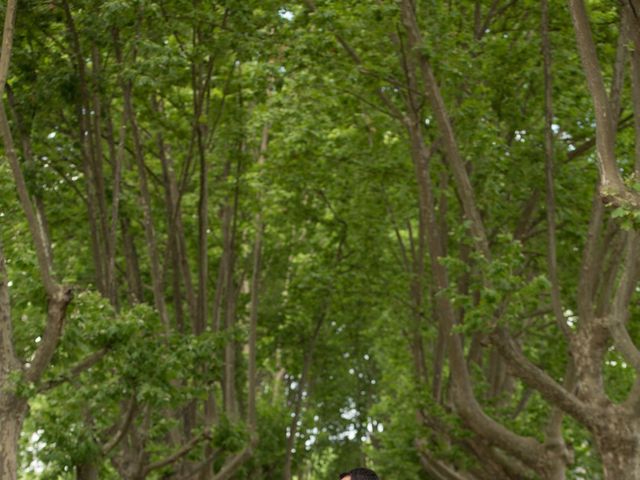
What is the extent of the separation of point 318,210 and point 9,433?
11.7 m

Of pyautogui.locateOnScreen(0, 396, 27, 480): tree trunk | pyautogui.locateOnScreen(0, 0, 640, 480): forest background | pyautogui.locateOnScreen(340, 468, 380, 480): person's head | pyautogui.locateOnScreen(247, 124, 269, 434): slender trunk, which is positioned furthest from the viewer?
pyautogui.locateOnScreen(247, 124, 269, 434): slender trunk

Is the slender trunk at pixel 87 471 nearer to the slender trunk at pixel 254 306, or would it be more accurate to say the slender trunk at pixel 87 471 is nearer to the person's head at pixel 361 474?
the slender trunk at pixel 254 306

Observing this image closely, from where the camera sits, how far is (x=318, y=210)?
2167cm

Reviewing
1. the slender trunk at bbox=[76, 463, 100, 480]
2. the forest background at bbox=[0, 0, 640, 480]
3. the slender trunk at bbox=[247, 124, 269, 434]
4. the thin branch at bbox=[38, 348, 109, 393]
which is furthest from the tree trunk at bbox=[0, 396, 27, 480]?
the slender trunk at bbox=[247, 124, 269, 434]

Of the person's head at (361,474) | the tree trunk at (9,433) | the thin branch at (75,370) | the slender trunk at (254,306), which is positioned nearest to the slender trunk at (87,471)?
the thin branch at (75,370)

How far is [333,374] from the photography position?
27656 mm

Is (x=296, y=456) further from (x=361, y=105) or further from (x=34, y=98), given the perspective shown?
(x=34, y=98)

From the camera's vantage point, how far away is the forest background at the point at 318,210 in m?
12.8

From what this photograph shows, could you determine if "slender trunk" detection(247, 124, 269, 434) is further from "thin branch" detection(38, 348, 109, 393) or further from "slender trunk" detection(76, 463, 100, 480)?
"thin branch" detection(38, 348, 109, 393)

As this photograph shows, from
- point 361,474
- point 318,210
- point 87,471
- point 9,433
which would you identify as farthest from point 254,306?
point 361,474

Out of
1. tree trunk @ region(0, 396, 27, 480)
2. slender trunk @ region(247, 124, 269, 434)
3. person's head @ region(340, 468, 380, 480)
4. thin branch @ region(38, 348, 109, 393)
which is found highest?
slender trunk @ region(247, 124, 269, 434)

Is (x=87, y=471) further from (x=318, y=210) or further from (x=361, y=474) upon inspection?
(x=361, y=474)

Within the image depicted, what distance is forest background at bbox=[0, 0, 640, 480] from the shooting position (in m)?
12.8

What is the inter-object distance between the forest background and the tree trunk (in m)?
0.02
